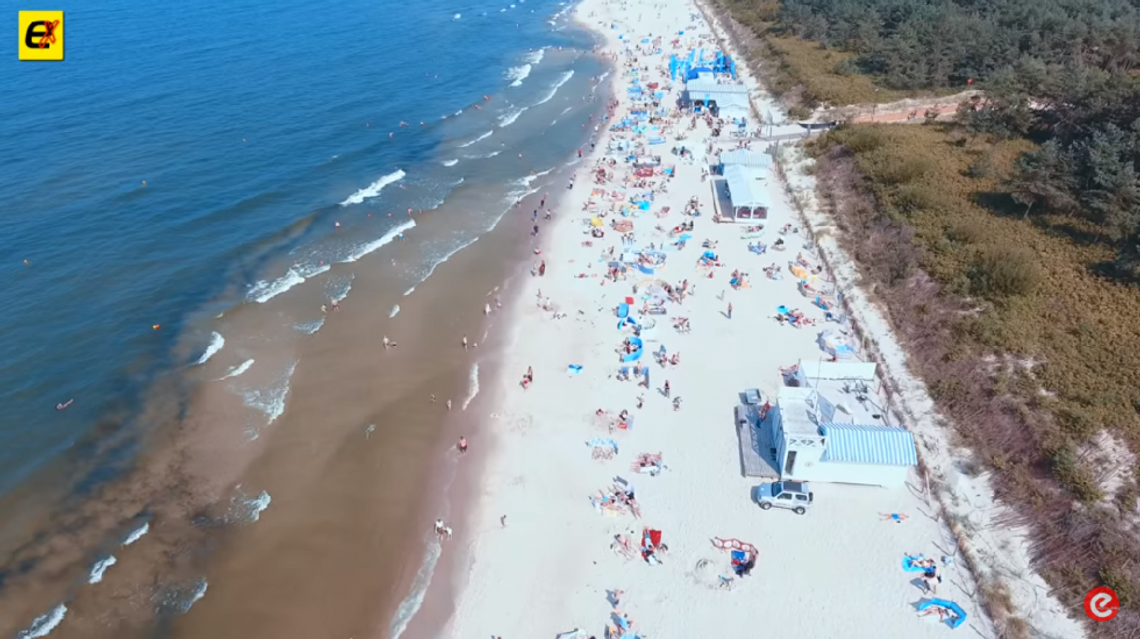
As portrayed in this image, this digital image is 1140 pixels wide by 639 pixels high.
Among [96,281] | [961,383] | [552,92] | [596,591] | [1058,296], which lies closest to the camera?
[596,591]

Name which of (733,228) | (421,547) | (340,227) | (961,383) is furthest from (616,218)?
(421,547)

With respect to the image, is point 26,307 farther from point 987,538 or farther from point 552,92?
point 552,92

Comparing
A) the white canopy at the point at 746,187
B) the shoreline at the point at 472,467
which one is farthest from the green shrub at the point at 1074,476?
the white canopy at the point at 746,187

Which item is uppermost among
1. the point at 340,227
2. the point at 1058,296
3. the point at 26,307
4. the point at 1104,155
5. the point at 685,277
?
the point at 1104,155

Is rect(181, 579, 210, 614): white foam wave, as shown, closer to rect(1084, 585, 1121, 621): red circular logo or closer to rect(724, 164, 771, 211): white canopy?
rect(1084, 585, 1121, 621): red circular logo

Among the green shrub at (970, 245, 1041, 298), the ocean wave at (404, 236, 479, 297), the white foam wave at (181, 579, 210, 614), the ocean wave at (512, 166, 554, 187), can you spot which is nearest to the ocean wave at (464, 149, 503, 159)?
A: the ocean wave at (512, 166, 554, 187)

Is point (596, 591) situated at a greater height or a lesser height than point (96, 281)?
greater

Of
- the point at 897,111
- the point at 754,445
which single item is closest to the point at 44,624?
the point at 754,445
